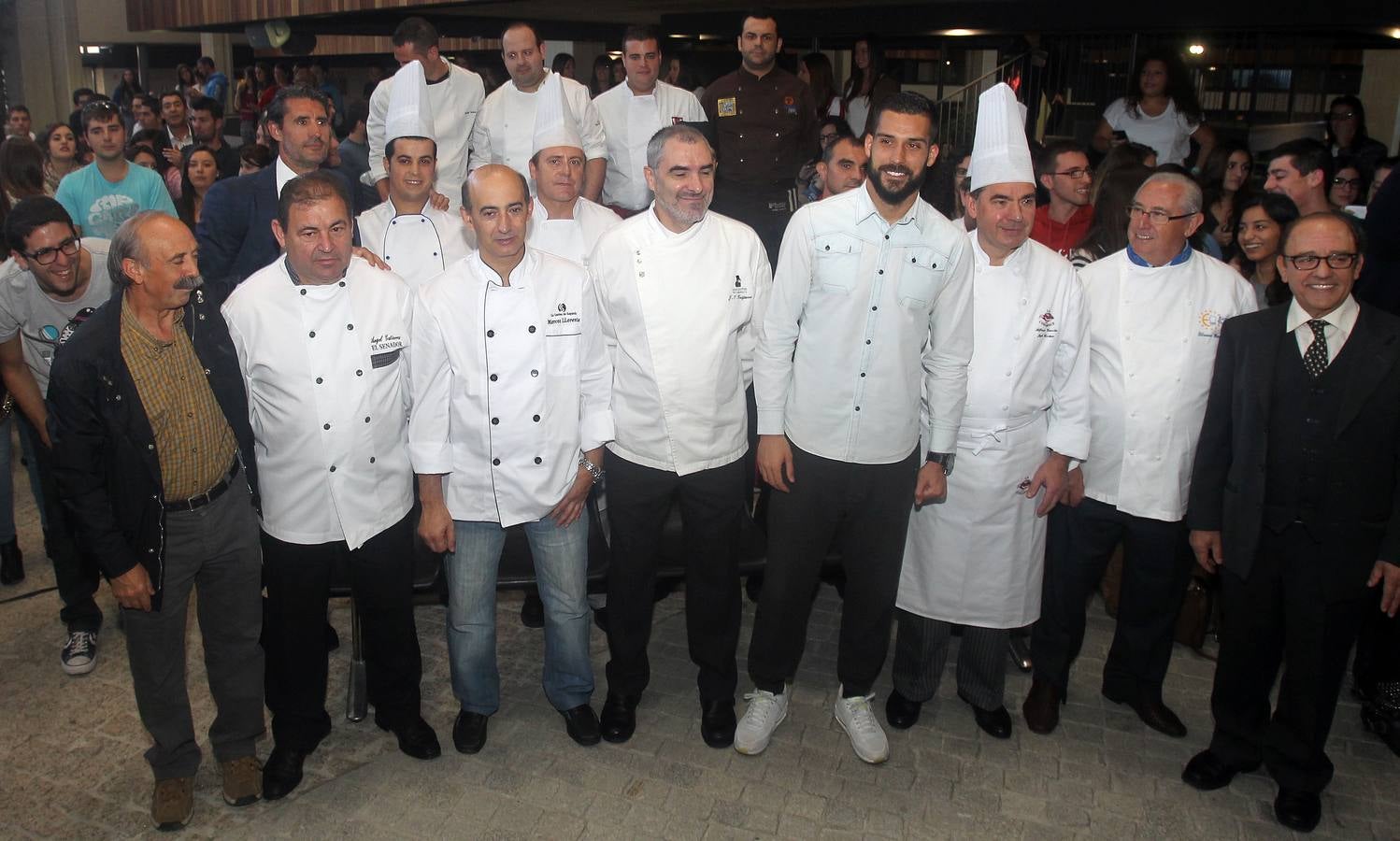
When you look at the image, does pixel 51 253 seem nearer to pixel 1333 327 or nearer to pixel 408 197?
pixel 408 197

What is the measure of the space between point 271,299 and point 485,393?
68 cm

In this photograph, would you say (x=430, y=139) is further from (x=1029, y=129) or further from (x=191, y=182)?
(x=1029, y=129)

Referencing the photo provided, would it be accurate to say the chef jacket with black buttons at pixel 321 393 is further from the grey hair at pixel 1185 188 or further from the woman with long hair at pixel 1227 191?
the woman with long hair at pixel 1227 191

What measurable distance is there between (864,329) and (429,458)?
142 cm

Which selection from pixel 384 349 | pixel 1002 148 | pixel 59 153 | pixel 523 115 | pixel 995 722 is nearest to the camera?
pixel 384 349

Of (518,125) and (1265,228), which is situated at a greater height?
(518,125)

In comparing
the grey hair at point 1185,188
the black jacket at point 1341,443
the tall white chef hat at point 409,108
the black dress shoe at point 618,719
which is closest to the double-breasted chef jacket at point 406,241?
the tall white chef hat at point 409,108

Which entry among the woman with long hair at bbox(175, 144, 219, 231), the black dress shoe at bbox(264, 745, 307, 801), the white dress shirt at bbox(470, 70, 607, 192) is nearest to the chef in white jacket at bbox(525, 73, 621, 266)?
the white dress shirt at bbox(470, 70, 607, 192)

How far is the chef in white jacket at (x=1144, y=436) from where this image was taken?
3.51m

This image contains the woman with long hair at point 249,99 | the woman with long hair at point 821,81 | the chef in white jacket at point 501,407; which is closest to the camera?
the chef in white jacket at point 501,407

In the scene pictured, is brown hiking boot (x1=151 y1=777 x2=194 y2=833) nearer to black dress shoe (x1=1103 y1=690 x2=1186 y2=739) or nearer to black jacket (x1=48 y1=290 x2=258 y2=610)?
black jacket (x1=48 y1=290 x2=258 y2=610)

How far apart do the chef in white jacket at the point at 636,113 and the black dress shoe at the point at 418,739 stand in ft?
10.3

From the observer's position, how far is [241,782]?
331 centimetres

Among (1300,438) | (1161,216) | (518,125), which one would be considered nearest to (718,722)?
(1300,438)
